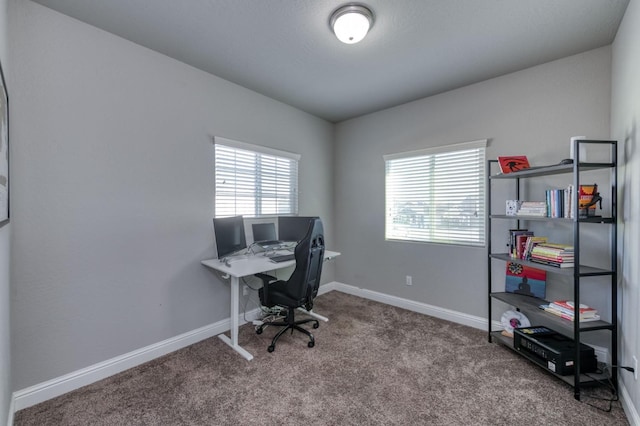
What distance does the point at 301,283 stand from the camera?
2.50 metres

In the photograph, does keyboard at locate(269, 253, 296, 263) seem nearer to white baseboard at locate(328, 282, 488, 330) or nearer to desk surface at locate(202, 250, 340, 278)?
desk surface at locate(202, 250, 340, 278)

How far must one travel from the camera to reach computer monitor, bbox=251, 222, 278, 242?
3150 mm

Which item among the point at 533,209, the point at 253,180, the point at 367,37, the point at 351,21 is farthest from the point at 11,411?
the point at 533,209

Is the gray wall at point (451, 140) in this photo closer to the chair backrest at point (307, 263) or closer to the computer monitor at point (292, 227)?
the computer monitor at point (292, 227)

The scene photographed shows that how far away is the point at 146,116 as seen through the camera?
7.73ft

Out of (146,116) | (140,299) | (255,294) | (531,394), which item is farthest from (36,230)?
(531,394)

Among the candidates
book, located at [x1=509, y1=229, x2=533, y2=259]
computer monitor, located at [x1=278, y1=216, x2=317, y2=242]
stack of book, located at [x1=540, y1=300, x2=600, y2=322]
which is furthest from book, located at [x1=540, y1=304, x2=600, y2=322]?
computer monitor, located at [x1=278, y1=216, x2=317, y2=242]

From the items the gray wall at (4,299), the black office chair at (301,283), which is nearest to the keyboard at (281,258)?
the black office chair at (301,283)

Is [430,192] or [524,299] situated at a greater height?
[430,192]

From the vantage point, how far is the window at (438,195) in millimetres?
3025

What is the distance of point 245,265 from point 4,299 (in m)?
1.52

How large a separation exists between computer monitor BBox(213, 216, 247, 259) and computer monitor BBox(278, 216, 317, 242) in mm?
554

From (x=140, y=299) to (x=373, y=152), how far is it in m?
3.23

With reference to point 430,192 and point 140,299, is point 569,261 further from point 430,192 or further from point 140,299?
point 140,299
